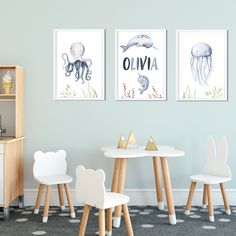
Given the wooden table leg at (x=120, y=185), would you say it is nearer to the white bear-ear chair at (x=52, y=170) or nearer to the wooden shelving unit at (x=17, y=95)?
the white bear-ear chair at (x=52, y=170)

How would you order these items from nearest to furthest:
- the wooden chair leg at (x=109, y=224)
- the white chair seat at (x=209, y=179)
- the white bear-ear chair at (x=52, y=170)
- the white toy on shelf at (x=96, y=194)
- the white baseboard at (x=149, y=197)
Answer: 1. the white toy on shelf at (x=96, y=194)
2. the wooden chair leg at (x=109, y=224)
3. the white chair seat at (x=209, y=179)
4. the white bear-ear chair at (x=52, y=170)
5. the white baseboard at (x=149, y=197)

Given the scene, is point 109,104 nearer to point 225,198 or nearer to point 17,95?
point 17,95

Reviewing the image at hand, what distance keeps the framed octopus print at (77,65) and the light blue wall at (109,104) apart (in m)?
0.07

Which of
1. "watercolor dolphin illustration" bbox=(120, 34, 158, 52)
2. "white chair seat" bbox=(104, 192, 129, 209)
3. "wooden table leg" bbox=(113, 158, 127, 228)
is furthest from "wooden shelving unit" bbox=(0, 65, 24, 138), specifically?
"white chair seat" bbox=(104, 192, 129, 209)

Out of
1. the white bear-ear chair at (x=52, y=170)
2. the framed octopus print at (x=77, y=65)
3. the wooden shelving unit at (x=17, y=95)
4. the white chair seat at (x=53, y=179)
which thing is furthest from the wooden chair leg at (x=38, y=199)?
the framed octopus print at (x=77, y=65)

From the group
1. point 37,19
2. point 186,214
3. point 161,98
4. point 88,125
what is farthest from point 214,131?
point 37,19

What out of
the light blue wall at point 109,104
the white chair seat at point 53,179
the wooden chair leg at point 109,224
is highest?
the light blue wall at point 109,104

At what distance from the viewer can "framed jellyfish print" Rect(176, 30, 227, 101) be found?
15.3ft

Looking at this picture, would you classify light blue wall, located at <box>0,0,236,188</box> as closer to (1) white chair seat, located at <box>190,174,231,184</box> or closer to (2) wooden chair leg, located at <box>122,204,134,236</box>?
(1) white chair seat, located at <box>190,174,231,184</box>

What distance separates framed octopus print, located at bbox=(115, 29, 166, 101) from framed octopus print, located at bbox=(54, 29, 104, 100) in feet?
0.70

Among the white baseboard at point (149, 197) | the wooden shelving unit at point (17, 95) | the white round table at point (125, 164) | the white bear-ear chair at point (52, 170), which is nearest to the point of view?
the white round table at point (125, 164)

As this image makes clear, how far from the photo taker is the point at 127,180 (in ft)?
15.4

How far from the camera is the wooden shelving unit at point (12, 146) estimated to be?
13.3ft

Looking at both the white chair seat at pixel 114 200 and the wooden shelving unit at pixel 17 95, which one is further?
the wooden shelving unit at pixel 17 95
